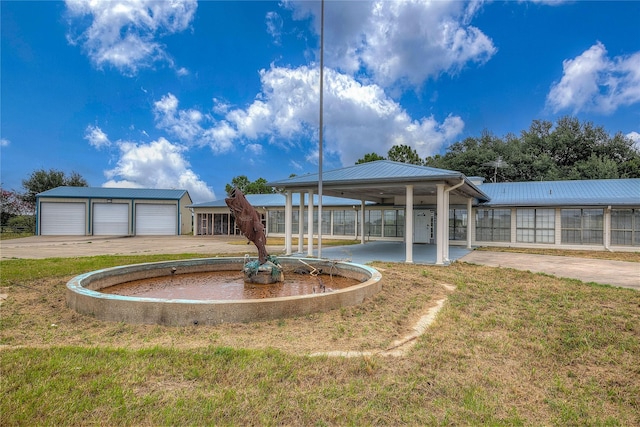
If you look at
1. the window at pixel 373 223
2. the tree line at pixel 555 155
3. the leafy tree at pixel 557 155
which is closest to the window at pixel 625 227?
the tree line at pixel 555 155

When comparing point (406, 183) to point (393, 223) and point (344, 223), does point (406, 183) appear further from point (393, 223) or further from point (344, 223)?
point (344, 223)

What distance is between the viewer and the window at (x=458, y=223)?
1961 cm

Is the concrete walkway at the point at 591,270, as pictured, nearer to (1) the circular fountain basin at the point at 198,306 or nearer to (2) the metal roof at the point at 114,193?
(1) the circular fountain basin at the point at 198,306

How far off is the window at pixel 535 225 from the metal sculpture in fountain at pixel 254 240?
53.0 ft

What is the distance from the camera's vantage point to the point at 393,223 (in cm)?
2211

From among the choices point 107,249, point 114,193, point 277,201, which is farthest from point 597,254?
point 114,193

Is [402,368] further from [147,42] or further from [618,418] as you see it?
[147,42]

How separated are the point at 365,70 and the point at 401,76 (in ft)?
9.53

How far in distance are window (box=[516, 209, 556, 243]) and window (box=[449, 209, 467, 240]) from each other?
2683 millimetres

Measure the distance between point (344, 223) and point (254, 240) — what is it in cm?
1730

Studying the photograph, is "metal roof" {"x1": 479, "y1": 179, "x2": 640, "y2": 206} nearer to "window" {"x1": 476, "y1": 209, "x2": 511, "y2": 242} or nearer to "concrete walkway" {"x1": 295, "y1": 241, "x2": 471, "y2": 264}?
"window" {"x1": 476, "y1": 209, "x2": 511, "y2": 242}

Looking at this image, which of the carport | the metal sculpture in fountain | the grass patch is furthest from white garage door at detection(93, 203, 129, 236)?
the grass patch

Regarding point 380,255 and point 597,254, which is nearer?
point 380,255

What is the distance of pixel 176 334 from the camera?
4059mm
